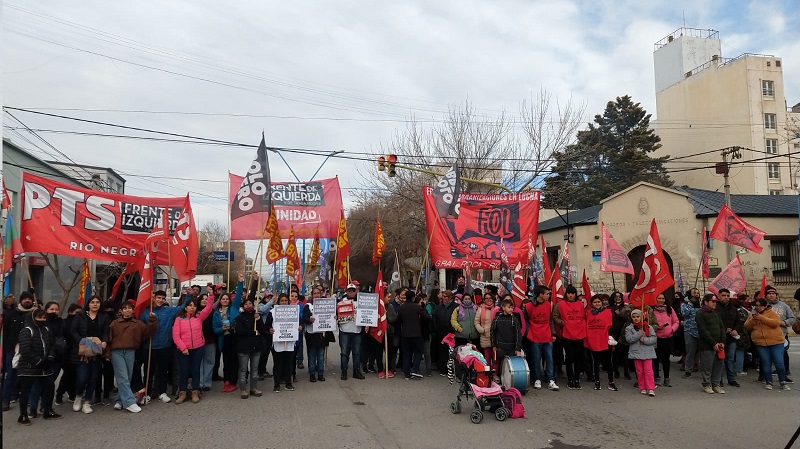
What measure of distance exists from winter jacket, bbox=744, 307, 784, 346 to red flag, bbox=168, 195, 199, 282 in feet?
35.4

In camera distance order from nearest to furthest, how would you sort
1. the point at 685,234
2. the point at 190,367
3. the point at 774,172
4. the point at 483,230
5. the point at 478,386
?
the point at 478,386, the point at 190,367, the point at 483,230, the point at 685,234, the point at 774,172

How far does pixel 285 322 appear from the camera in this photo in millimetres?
10656

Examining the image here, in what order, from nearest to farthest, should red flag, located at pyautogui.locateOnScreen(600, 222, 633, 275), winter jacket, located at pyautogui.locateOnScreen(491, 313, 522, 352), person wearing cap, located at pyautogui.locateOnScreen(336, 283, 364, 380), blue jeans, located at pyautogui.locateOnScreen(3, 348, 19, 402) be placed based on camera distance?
blue jeans, located at pyautogui.locateOnScreen(3, 348, 19, 402) < winter jacket, located at pyautogui.locateOnScreen(491, 313, 522, 352) < person wearing cap, located at pyautogui.locateOnScreen(336, 283, 364, 380) < red flag, located at pyautogui.locateOnScreen(600, 222, 633, 275)

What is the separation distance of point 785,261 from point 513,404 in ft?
72.7

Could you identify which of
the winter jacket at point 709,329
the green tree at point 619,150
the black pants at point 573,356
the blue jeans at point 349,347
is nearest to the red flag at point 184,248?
the blue jeans at point 349,347

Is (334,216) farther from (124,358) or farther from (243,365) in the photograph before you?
(124,358)

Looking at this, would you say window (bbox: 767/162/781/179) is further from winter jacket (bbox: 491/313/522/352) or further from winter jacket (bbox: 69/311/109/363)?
winter jacket (bbox: 69/311/109/363)

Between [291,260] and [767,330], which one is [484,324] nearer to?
[291,260]

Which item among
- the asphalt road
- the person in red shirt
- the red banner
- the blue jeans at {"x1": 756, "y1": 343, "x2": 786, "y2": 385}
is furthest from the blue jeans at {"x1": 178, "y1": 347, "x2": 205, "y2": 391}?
the blue jeans at {"x1": 756, "y1": 343, "x2": 786, "y2": 385}

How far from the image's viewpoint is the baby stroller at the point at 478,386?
8.06 metres

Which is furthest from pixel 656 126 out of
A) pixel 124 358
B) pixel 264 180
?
pixel 124 358

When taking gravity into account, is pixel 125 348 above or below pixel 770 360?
above

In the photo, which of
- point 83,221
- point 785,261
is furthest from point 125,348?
point 785,261

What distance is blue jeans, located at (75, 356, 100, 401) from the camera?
8852 millimetres
